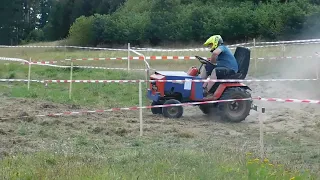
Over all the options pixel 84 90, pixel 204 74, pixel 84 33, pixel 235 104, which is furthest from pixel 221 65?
pixel 84 33

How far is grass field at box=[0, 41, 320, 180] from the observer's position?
6.82 m

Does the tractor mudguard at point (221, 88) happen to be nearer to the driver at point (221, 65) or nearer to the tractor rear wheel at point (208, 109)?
the driver at point (221, 65)

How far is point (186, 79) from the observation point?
1304cm

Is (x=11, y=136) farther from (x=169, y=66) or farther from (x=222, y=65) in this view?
(x=169, y=66)

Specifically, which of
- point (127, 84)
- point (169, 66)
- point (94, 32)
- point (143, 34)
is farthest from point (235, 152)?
point (94, 32)

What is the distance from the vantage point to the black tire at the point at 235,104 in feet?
42.5

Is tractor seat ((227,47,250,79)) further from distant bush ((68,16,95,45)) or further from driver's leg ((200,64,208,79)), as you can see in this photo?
distant bush ((68,16,95,45))

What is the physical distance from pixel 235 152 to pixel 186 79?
4.77 m

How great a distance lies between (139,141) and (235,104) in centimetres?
398

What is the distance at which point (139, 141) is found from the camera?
983 centimetres

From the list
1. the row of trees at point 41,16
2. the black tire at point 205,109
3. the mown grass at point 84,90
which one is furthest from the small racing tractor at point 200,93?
the row of trees at point 41,16

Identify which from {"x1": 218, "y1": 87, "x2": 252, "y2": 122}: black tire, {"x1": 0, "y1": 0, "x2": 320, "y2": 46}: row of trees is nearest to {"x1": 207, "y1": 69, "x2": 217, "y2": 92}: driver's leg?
{"x1": 218, "y1": 87, "x2": 252, "y2": 122}: black tire

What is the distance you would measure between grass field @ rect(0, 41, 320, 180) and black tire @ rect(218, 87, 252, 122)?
0.27m

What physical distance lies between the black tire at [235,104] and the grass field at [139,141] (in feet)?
0.88
